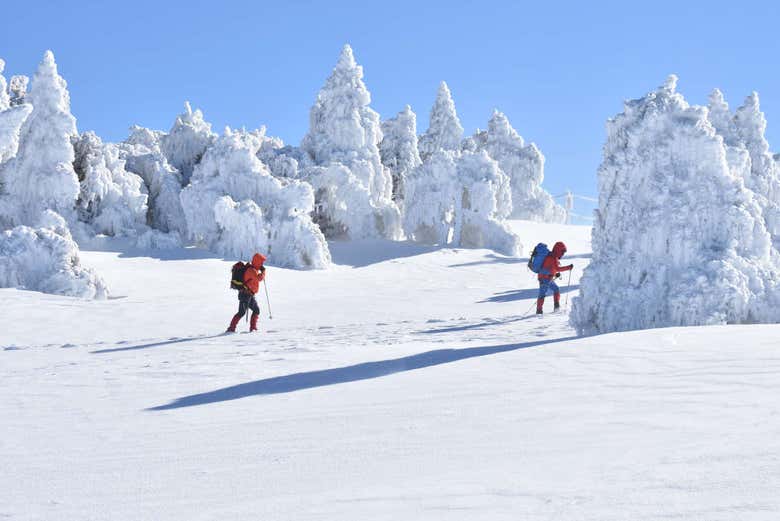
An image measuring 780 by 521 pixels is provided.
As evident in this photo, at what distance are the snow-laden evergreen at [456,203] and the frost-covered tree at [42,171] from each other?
16320mm

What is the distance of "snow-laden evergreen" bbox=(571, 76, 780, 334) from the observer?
9.23 m

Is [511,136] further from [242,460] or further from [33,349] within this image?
[242,460]

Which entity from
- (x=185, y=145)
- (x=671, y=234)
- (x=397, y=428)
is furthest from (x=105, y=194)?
(x=397, y=428)

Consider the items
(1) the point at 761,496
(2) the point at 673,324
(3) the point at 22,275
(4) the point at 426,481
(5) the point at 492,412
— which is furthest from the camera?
(3) the point at 22,275

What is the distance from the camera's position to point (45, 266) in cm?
1752

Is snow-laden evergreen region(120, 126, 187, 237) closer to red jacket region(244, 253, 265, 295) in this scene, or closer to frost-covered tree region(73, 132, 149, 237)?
frost-covered tree region(73, 132, 149, 237)

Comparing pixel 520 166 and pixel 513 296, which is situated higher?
pixel 520 166

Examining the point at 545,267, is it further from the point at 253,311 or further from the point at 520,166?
the point at 520,166

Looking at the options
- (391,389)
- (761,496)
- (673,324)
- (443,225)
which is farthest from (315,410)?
(443,225)

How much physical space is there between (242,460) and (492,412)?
6.30ft

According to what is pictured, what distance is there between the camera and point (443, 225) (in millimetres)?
34469

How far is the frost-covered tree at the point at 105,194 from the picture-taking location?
29891 mm

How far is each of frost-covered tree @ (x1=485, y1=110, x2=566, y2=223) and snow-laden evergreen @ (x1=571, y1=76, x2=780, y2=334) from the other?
42.4 m

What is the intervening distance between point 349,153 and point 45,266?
2154 centimetres
